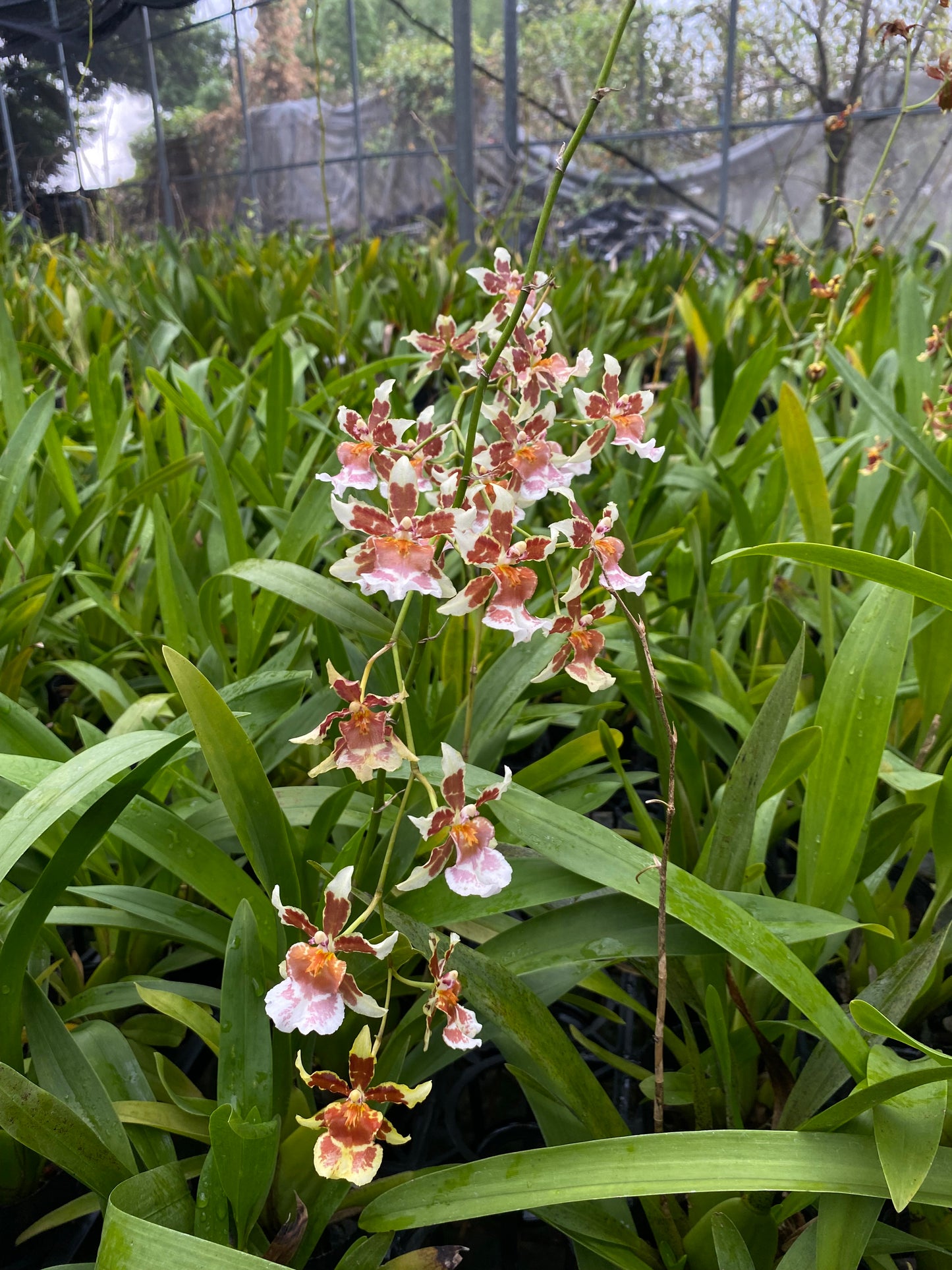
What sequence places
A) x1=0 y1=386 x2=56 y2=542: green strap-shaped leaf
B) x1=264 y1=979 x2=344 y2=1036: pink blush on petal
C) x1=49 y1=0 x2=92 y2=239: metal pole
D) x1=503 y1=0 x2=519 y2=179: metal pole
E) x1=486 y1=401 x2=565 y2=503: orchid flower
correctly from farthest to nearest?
1. x1=503 y1=0 x2=519 y2=179: metal pole
2. x1=49 y1=0 x2=92 y2=239: metal pole
3. x1=0 y1=386 x2=56 y2=542: green strap-shaped leaf
4. x1=486 y1=401 x2=565 y2=503: orchid flower
5. x1=264 y1=979 x2=344 y2=1036: pink blush on petal

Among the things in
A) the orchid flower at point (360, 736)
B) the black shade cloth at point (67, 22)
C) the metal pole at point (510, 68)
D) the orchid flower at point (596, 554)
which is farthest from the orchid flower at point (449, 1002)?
the metal pole at point (510, 68)

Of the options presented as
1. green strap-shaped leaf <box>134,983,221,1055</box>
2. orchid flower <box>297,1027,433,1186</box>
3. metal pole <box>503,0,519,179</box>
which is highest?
metal pole <box>503,0,519,179</box>

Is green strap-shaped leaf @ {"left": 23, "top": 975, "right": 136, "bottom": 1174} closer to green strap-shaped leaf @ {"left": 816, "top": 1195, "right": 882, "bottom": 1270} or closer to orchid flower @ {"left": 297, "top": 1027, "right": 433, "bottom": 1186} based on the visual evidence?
orchid flower @ {"left": 297, "top": 1027, "right": 433, "bottom": 1186}

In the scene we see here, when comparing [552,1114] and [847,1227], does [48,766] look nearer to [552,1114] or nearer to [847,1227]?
[552,1114]

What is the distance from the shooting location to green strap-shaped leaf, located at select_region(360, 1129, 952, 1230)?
0.51m

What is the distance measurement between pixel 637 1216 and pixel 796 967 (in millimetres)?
315

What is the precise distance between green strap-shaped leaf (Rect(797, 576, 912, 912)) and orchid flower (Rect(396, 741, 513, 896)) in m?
0.38

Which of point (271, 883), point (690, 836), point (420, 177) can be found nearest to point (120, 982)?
point (271, 883)

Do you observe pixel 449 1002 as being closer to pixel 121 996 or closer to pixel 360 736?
pixel 360 736

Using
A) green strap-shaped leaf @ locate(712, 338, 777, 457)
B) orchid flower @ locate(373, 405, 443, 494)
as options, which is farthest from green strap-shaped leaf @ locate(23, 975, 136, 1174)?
green strap-shaped leaf @ locate(712, 338, 777, 457)

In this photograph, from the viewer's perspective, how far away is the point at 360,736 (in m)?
0.48

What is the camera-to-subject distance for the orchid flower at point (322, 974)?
17.5 inches

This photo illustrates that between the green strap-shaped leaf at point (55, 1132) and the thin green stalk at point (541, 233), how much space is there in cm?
45

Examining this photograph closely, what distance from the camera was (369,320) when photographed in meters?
2.76
